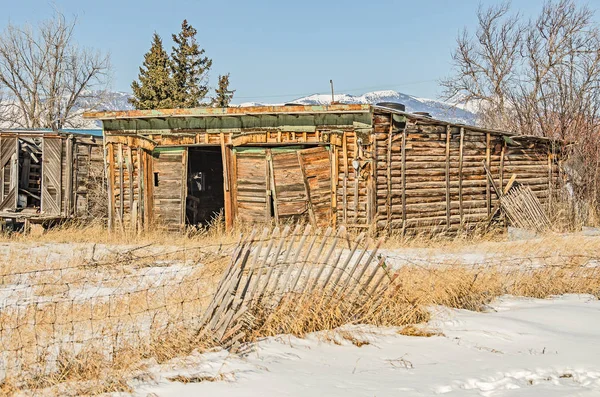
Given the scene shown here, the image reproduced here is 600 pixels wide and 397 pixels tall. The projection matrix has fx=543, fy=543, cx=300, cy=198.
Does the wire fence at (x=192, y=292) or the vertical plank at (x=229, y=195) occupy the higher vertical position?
the vertical plank at (x=229, y=195)

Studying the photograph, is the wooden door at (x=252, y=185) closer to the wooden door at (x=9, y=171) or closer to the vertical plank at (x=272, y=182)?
the vertical plank at (x=272, y=182)

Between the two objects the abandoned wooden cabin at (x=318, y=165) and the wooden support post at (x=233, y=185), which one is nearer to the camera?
the abandoned wooden cabin at (x=318, y=165)

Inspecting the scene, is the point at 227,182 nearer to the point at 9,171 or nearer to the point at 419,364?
the point at 9,171

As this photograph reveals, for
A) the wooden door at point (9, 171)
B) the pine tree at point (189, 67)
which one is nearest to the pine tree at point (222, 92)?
the pine tree at point (189, 67)

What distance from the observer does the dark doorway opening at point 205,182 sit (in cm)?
1786

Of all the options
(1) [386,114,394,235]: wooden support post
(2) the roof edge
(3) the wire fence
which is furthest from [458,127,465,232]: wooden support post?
(3) the wire fence

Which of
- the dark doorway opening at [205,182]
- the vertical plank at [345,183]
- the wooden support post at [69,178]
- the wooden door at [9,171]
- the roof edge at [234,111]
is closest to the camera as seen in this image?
the roof edge at [234,111]

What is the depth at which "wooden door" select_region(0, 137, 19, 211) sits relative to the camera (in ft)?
53.2

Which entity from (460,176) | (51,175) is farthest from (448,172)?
(51,175)

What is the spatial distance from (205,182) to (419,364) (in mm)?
14981

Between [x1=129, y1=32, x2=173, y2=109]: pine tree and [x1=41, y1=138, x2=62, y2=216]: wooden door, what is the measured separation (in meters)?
18.8

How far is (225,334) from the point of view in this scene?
5352 millimetres

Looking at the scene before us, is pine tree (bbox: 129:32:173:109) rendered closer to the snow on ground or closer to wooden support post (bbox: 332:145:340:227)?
wooden support post (bbox: 332:145:340:227)

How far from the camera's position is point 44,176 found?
16359mm
